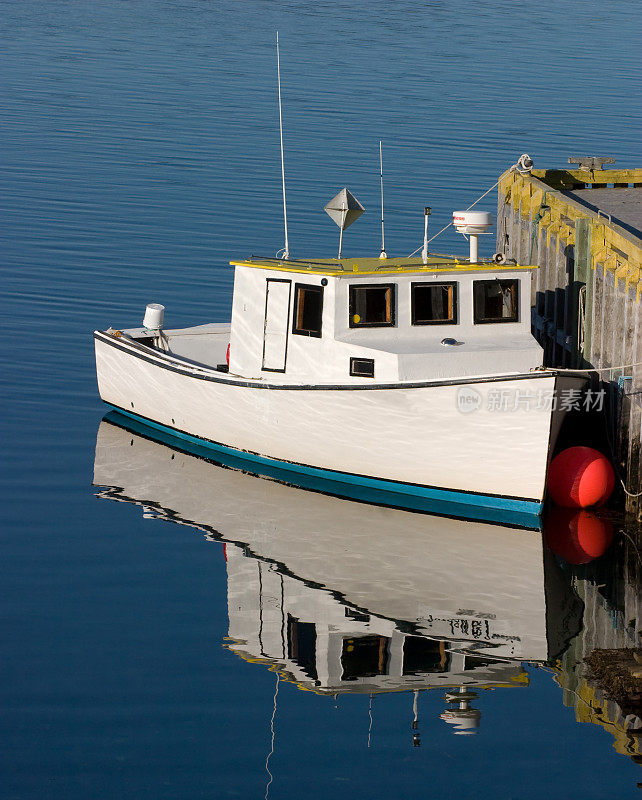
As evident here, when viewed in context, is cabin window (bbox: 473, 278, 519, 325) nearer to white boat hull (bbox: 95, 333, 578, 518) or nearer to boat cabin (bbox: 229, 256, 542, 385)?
boat cabin (bbox: 229, 256, 542, 385)

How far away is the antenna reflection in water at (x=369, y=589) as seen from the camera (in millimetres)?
13297

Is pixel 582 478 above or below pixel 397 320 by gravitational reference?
below

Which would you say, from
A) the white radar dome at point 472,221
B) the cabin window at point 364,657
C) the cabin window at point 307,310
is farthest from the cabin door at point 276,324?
the cabin window at point 364,657

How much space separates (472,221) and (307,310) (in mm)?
2680

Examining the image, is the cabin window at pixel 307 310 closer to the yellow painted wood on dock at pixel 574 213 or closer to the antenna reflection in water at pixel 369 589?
the antenna reflection in water at pixel 369 589

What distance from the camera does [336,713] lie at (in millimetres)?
12375

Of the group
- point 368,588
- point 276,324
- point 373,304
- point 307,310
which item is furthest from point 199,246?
point 368,588

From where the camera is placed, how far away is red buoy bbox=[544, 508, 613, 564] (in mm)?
16375

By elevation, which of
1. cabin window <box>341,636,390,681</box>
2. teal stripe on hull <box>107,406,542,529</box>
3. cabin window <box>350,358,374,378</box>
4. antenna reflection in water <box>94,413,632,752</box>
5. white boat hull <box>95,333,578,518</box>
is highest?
cabin window <box>350,358,374,378</box>

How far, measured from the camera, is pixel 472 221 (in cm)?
1809

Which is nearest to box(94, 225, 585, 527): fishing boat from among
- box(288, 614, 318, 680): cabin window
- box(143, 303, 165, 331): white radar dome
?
box(143, 303, 165, 331): white radar dome

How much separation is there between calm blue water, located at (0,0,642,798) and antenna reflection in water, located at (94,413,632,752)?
357 mm

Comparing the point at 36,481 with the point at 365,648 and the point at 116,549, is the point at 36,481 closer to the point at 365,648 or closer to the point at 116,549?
the point at 116,549

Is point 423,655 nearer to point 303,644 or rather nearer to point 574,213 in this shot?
point 303,644
